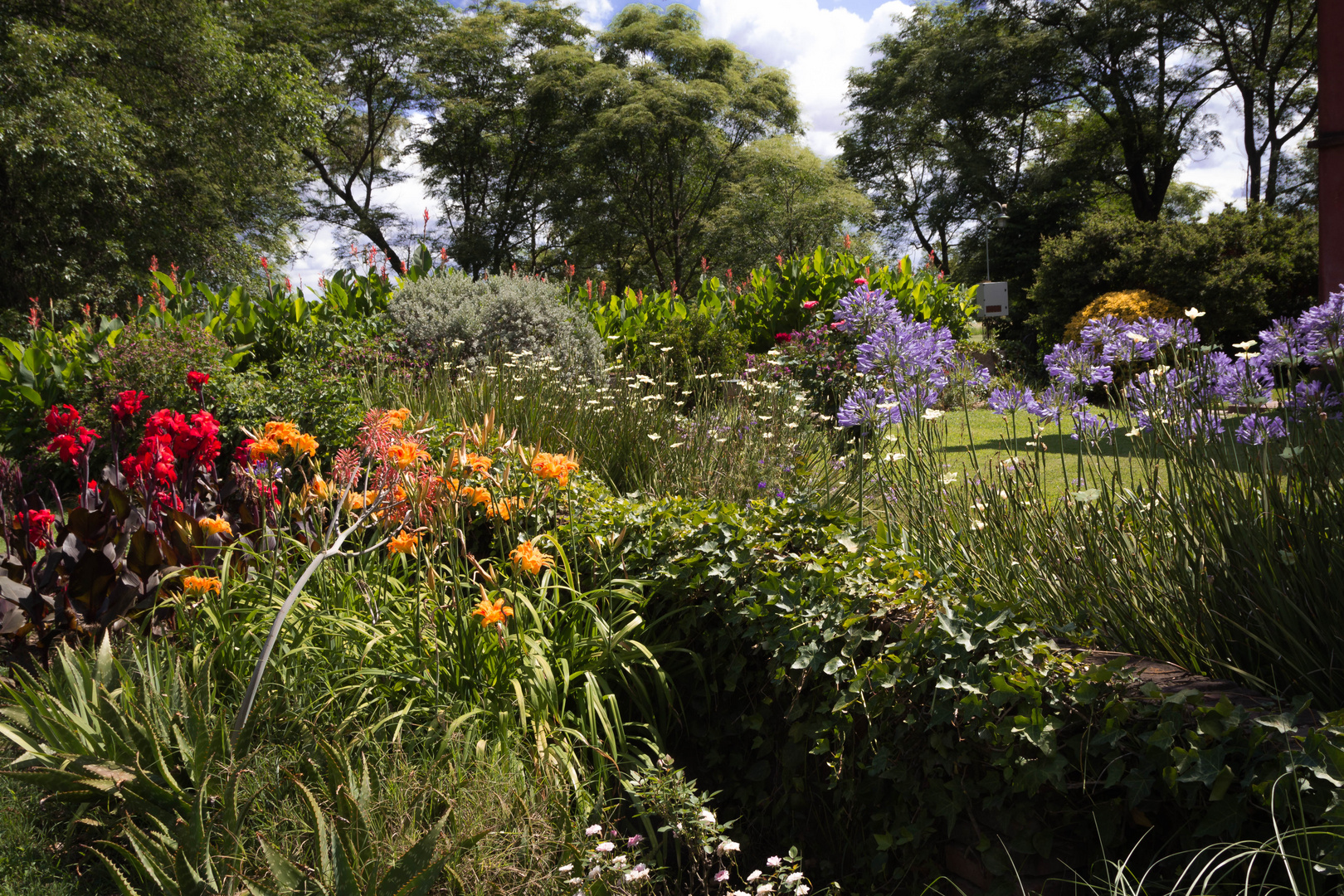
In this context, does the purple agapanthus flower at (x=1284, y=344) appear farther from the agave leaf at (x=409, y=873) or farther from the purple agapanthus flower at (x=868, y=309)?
the agave leaf at (x=409, y=873)

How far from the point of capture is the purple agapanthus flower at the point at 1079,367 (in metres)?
2.52

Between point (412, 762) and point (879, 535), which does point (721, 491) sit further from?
point (412, 762)

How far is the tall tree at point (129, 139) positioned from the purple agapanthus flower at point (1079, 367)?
15132mm

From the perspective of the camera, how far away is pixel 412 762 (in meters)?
2.36

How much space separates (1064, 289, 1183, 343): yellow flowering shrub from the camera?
11.5m

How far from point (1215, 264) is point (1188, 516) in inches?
469

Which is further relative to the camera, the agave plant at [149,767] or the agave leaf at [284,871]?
the agave plant at [149,767]

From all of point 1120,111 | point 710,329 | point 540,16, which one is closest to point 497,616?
point 710,329

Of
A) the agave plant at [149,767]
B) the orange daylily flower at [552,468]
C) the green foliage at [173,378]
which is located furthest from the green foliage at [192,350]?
the agave plant at [149,767]

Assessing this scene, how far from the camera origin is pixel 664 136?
1038 inches

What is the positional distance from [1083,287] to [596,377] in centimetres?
968

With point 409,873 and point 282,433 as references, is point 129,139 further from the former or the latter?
point 409,873

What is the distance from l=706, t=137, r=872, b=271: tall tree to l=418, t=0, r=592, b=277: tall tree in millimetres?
6322

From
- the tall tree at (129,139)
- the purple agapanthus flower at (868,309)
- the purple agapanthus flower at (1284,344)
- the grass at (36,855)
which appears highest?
the tall tree at (129,139)
